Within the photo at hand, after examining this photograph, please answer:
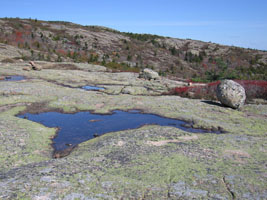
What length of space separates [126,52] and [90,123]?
54628 millimetres

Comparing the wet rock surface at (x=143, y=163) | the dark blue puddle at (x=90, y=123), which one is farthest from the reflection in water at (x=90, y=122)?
the wet rock surface at (x=143, y=163)

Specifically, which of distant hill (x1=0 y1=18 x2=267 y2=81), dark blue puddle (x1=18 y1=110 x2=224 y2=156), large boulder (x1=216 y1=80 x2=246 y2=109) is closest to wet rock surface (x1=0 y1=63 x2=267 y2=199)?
dark blue puddle (x1=18 y1=110 x2=224 y2=156)

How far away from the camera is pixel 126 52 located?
211 feet

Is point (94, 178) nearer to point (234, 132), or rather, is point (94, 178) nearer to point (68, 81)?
point (234, 132)

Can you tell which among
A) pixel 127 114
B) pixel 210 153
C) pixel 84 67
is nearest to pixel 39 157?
pixel 210 153

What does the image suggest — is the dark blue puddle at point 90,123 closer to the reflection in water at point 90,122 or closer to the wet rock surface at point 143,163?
the reflection in water at point 90,122

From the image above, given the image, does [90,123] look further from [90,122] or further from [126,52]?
[126,52]

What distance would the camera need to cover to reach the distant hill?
165 ft

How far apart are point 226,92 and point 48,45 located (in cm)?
4961

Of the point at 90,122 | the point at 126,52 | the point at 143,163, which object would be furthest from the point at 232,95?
the point at 126,52

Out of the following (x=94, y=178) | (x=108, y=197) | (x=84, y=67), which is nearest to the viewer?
(x=108, y=197)

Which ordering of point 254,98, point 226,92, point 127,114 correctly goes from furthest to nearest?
point 254,98
point 226,92
point 127,114

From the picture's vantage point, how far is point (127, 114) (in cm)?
1355

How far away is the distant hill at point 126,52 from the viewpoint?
165 feet
